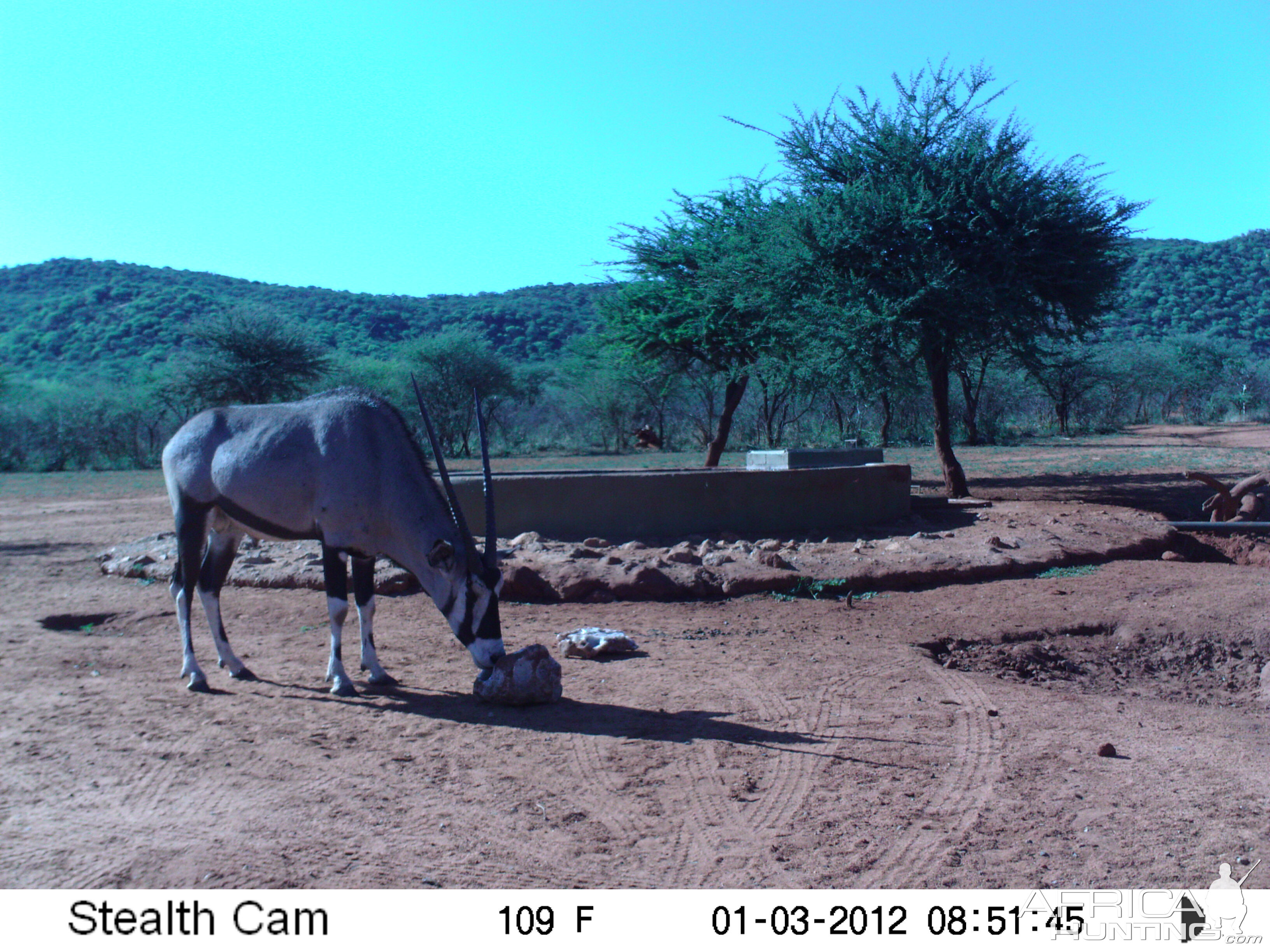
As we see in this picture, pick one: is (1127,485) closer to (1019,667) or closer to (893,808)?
(1019,667)

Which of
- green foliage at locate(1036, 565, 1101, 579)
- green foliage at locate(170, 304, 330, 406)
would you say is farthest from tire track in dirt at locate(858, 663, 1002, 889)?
green foliage at locate(170, 304, 330, 406)

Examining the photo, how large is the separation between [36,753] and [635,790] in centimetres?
291

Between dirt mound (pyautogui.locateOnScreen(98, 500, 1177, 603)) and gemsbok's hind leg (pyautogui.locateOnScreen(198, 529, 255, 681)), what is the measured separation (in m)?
2.59

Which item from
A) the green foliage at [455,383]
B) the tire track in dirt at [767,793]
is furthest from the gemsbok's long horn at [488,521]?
the green foliage at [455,383]

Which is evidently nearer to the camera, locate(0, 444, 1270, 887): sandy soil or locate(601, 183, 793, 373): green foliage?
locate(0, 444, 1270, 887): sandy soil

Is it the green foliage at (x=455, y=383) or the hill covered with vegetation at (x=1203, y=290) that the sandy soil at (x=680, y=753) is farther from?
the hill covered with vegetation at (x=1203, y=290)

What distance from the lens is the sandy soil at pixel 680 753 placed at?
3391mm

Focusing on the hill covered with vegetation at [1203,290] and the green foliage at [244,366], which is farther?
the hill covered with vegetation at [1203,290]

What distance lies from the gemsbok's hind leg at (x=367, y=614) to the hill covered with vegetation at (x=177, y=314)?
45130 millimetres

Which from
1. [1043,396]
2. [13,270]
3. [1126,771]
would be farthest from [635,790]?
[13,270]

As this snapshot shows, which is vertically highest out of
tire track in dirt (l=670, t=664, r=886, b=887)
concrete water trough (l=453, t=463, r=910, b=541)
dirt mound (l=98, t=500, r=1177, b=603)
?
concrete water trough (l=453, t=463, r=910, b=541)

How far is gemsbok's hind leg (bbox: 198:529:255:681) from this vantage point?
6.01 metres

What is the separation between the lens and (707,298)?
57.7ft
